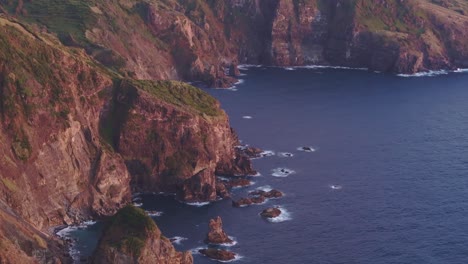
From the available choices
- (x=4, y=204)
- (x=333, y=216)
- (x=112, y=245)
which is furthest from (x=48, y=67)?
(x=333, y=216)

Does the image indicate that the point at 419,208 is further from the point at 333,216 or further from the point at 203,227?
the point at 203,227

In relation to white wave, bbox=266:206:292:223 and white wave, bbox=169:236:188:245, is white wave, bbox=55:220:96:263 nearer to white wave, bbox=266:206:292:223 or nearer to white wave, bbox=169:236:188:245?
white wave, bbox=169:236:188:245

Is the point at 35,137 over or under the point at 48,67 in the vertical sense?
under

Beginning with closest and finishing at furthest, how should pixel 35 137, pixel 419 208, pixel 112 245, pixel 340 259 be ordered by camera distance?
pixel 112 245, pixel 340 259, pixel 35 137, pixel 419 208

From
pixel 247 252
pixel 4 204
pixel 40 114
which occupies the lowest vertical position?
pixel 247 252

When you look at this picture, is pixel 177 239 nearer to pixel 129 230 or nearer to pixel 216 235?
pixel 216 235

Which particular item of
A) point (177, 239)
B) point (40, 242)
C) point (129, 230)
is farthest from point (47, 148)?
point (129, 230)

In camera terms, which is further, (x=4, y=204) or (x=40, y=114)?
(x=40, y=114)
